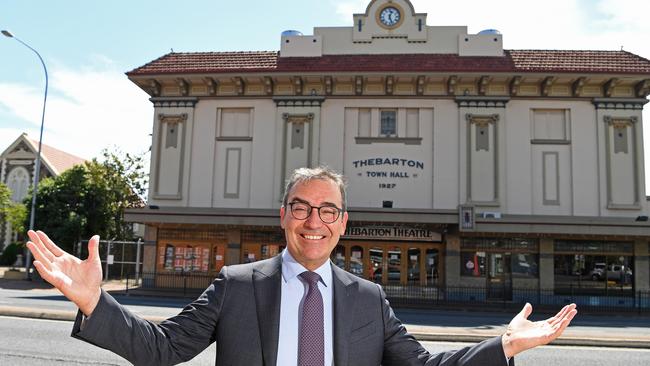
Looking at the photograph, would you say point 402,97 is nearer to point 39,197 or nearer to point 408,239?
point 408,239

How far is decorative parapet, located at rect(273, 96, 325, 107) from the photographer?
79.7ft

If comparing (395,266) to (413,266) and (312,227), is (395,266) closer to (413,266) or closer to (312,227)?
(413,266)

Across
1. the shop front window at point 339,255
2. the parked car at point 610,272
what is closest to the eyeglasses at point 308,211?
the shop front window at point 339,255

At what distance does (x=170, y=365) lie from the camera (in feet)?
6.66

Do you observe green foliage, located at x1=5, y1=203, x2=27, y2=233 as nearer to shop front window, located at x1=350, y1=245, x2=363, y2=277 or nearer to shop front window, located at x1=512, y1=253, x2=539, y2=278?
shop front window, located at x1=350, y1=245, x2=363, y2=277

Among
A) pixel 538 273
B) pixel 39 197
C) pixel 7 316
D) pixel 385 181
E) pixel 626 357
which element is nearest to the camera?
pixel 626 357

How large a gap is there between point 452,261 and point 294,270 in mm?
21082

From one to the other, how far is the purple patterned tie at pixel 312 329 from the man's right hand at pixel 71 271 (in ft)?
2.73

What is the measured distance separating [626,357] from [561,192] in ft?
49.2

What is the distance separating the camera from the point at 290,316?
7.21ft

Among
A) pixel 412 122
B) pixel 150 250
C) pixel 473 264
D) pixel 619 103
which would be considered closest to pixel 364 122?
pixel 412 122

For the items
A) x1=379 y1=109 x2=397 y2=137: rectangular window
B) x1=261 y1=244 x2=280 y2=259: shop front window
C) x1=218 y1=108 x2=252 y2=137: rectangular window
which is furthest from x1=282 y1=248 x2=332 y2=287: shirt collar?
x1=218 y1=108 x2=252 y2=137: rectangular window

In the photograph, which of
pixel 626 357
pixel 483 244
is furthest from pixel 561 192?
pixel 626 357

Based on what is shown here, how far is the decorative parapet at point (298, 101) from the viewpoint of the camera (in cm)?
2428
